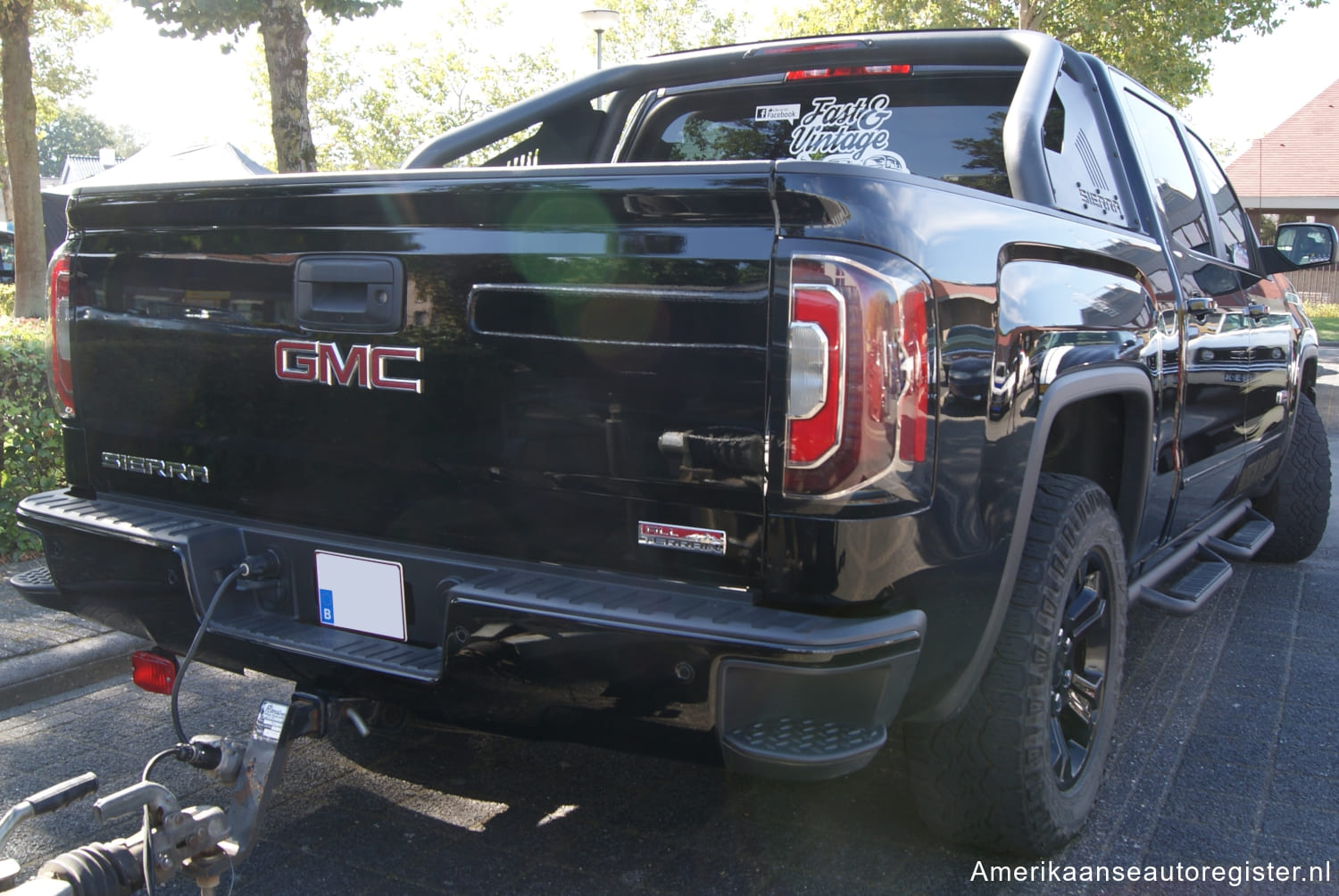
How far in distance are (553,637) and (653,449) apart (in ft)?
1.31

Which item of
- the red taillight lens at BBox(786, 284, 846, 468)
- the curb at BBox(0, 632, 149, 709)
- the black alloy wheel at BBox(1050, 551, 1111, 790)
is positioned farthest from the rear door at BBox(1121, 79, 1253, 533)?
the curb at BBox(0, 632, 149, 709)

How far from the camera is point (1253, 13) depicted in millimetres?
19156

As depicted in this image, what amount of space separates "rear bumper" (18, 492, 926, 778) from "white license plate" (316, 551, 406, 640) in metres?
0.02

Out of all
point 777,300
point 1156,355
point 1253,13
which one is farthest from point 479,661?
point 1253,13

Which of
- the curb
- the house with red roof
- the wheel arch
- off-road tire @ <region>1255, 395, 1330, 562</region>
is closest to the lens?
the wheel arch

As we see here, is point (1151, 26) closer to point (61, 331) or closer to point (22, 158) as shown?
point (22, 158)

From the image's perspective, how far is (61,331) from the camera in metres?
2.88

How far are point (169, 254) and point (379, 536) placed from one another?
35.3 inches

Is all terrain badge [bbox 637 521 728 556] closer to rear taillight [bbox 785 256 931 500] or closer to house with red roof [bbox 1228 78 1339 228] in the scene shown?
rear taillight [bbox 785 256 931 500]

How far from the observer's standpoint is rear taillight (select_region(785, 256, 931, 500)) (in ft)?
6.24

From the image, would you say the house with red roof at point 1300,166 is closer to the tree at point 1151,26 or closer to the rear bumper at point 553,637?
the tree at point 1151,26

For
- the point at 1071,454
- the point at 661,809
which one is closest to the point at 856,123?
the point at 1071,454

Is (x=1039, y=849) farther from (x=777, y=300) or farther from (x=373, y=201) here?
(x=373, y=201)

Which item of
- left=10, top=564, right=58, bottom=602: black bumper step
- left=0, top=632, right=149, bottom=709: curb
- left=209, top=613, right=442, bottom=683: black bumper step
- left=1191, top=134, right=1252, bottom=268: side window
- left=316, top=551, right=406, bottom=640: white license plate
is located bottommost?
left=0, top=632, right=149, bottom=709: curb
